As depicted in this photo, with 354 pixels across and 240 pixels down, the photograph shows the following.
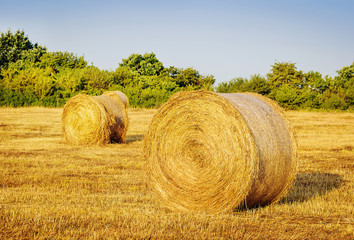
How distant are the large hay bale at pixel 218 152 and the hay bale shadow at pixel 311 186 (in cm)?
79

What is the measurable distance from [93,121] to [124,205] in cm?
1026

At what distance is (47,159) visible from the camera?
1295 cm

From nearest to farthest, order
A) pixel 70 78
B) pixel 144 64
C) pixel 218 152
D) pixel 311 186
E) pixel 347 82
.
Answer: pixel 218 152 < pixel 311 186 < pixel 70 78 < pixel 347 82 < pixel 144 64

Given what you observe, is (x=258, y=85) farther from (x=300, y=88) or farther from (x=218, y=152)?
(x=218, y=152)

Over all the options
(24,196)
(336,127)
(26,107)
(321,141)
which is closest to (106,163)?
(24,196)

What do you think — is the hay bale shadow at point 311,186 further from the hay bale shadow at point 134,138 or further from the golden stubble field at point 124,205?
the hay bale shadow at point 134,138

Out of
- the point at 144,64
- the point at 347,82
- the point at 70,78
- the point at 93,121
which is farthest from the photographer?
the point at 144,64

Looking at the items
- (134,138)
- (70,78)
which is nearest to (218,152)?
(134,138)

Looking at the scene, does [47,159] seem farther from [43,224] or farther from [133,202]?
[43,224]

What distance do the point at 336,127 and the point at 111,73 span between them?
112 feet

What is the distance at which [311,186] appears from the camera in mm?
9609

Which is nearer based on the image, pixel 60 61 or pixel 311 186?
pixel 311 186

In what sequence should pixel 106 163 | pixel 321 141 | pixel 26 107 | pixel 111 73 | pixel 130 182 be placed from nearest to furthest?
pixel 130 182 < pixel 106 163 < pixel 321 141 < pixel 26 107 < pixel 111 73

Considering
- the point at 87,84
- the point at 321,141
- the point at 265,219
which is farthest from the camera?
the point at 87,84
